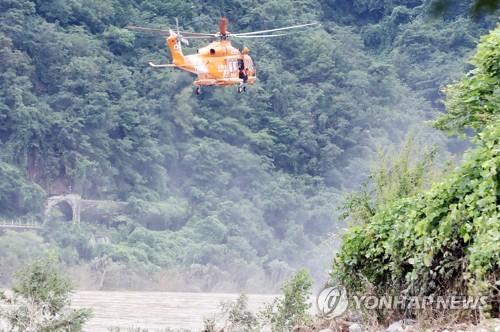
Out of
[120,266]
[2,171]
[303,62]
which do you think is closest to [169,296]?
[120,266]

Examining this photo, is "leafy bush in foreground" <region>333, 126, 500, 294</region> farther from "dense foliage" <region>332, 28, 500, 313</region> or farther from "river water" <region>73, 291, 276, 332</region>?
"river water" <region>73, 291, 276, 332</region>

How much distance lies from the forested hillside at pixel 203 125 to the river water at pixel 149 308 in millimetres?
3840

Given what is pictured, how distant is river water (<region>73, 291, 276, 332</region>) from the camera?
25.7 meters

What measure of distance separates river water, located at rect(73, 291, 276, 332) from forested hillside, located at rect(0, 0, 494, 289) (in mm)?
3840

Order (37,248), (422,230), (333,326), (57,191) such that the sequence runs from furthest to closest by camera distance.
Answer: (57,191) → (37,248) → (333,326) → (422,230)

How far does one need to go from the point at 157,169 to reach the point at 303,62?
1293 centimetres

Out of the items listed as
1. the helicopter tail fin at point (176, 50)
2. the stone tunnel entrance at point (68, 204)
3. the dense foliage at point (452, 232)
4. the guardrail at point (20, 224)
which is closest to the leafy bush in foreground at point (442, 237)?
the dense foliage at point (452, 232)

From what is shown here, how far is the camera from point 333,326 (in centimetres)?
1057

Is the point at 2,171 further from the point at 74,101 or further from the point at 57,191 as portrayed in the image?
the point at 74,101

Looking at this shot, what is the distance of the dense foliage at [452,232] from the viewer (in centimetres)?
862

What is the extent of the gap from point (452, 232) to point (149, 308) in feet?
77.9

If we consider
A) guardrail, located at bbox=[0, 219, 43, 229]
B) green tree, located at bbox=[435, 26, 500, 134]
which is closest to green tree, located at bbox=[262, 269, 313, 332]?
green tree, located at bbox=[435, 26, 500, 134]

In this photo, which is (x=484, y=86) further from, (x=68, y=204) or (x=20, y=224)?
(x=68, y=204)

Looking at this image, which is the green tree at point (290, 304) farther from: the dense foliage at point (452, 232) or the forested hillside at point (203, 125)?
the forested hillside at point (203, 125)
